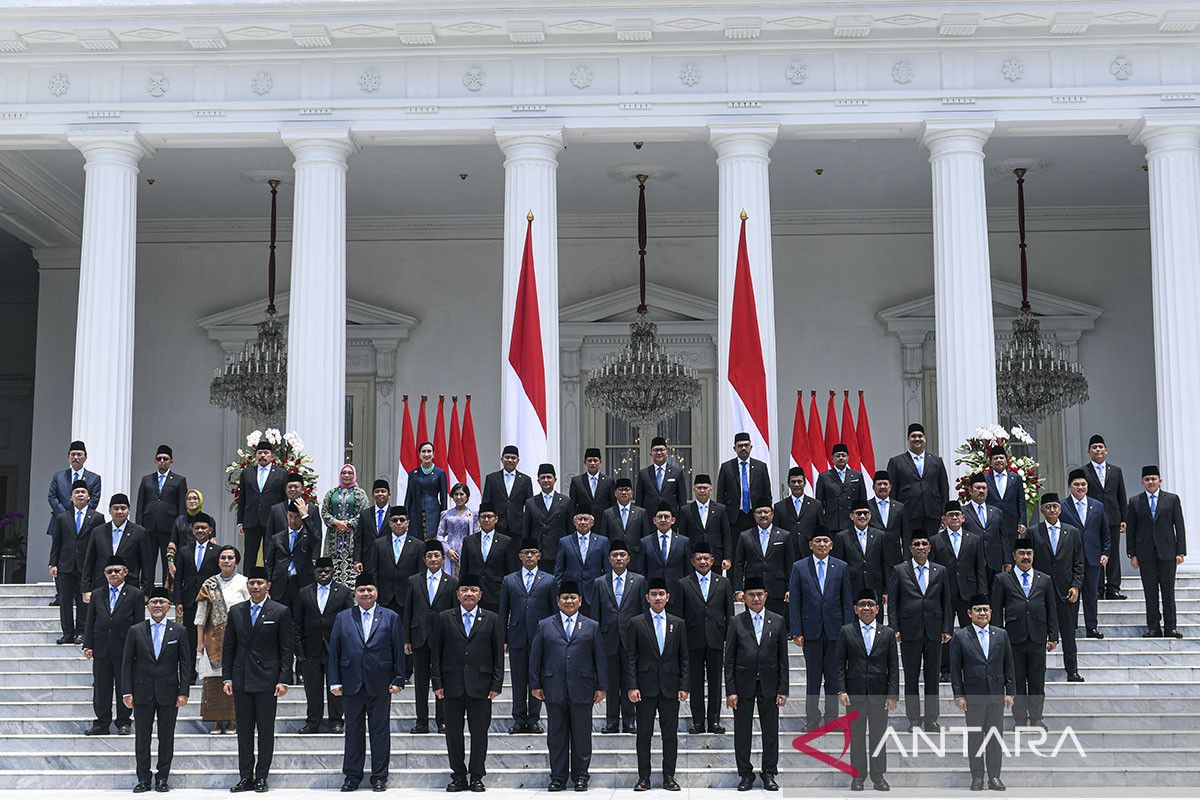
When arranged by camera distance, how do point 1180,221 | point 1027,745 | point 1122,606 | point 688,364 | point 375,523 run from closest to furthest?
1. point 1027,745
2. point 375,523
3. point 1122,606
4. point 1180,221
5. point 688,364

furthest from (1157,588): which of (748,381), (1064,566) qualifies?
(748,381)

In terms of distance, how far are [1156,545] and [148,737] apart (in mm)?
10322

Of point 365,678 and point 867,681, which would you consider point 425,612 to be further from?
point 867,681

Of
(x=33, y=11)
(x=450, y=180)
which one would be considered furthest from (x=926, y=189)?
(x=33, y=11)

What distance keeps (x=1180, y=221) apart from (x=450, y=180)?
11.0 metres

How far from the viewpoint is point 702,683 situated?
13594 millimetres

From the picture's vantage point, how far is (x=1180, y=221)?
19219 millimetres

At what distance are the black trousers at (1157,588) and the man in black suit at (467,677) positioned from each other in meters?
7.19

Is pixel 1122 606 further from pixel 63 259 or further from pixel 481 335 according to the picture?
pixel 63 259

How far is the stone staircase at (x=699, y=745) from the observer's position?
12.8 meters

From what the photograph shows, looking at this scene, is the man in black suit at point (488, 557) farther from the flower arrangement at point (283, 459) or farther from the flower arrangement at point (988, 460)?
the flower arrangement at point (988, 460)

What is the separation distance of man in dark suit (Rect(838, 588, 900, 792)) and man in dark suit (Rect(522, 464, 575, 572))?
3588 millimetres

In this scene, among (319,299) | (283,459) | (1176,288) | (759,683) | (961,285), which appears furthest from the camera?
(319,299)

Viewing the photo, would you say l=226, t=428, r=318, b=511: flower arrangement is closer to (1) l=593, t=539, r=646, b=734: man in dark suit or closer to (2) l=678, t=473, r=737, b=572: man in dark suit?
(2) l=678, t=473, r=737, b=572: man in dark suit
